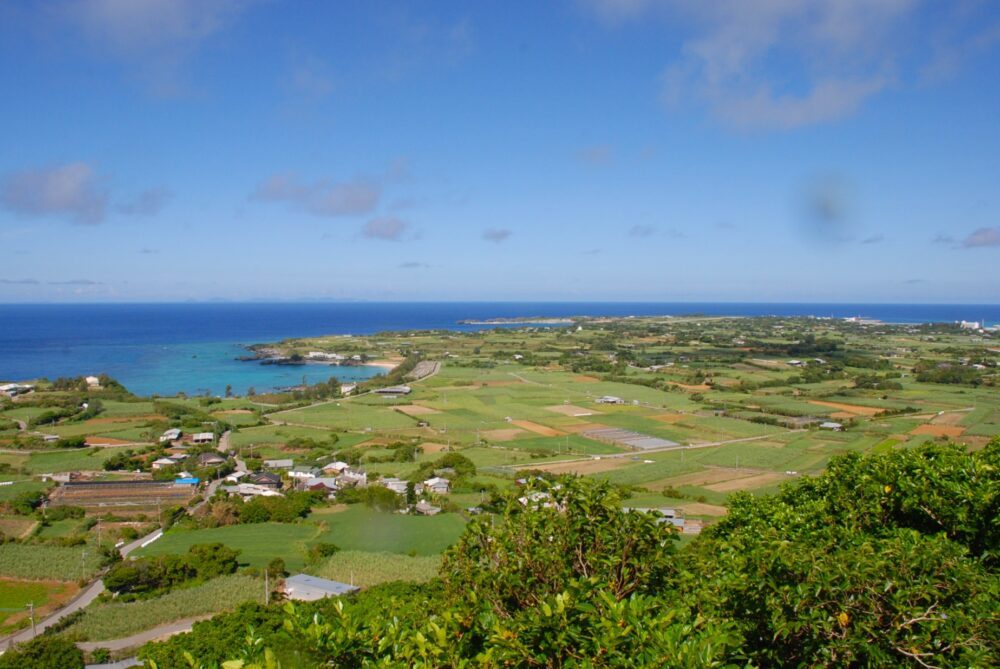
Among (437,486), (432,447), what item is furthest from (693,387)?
(437,486)

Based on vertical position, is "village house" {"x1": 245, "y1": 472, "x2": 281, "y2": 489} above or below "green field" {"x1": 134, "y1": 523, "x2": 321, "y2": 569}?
above

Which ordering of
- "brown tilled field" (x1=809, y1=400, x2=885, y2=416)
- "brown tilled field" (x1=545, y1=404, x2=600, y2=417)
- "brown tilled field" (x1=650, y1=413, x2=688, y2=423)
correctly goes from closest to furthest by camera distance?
"brown tilled field" (x1=650, y1=413, x2=688, y2=423), "brown tilled field" (x1=809, y1=400, x2=885, y2=416), "brown tilled field" (x1=545, y1=404, x2=600, y2=417)

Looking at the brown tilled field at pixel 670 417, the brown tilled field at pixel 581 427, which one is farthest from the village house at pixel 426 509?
the brown tilled field at pixel 670 417

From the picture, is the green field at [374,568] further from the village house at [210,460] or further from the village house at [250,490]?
the village house at [210,460]

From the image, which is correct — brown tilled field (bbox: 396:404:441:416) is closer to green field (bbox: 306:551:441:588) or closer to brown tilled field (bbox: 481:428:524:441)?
brown tilled field (bbox: 481:428:524:441)

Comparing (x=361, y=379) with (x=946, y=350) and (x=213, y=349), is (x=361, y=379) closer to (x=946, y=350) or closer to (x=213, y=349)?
(x=213, y=349)

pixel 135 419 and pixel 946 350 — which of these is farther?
pixel 946 350

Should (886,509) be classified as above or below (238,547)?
above

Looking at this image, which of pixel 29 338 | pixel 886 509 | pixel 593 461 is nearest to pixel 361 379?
pixel 593 461

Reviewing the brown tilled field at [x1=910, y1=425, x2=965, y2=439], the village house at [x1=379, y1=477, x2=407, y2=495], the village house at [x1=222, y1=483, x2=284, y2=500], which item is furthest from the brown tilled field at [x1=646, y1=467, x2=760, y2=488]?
the village house at [x1=222, y1=483, x2=284, y2=500]
